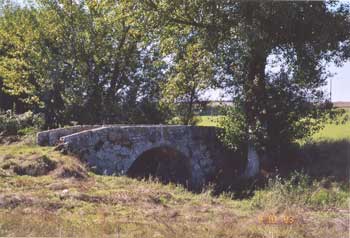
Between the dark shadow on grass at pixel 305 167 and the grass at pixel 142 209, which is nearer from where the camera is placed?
the grass at pixel 142 209

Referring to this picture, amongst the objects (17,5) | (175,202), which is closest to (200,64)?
(175,202)

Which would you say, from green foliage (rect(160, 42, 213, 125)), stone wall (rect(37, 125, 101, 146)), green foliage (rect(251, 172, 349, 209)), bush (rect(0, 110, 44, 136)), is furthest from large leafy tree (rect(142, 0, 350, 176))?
bush (rect(0, 110, 44, 136))

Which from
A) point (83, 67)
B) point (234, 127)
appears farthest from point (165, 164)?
point (83, 67)

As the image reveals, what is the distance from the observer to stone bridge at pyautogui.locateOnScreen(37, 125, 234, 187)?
625 inches

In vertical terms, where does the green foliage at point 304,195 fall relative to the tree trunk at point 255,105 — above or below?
below

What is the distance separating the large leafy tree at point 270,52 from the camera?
15750mm

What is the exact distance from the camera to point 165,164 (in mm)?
19938

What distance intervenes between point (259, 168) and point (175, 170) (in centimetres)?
351

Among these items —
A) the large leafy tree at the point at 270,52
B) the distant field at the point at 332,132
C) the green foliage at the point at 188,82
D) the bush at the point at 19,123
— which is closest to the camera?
the large leafy tree at the point at 270,52

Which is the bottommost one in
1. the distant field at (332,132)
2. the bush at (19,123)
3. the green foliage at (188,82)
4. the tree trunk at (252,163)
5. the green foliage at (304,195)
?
the green foliage at (304,195)

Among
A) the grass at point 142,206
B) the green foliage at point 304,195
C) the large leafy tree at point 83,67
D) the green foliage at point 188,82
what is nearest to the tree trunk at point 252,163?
the grass at point 142,206

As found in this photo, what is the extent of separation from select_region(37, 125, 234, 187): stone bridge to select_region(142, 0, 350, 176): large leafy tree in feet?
7.03

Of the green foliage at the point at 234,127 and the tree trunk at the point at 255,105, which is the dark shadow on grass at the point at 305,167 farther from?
the green foliage at the point at 234,127

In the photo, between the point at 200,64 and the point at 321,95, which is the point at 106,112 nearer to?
the point at 200,64
